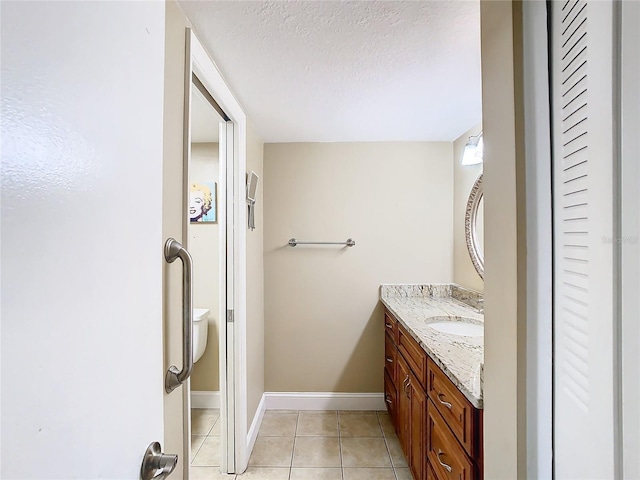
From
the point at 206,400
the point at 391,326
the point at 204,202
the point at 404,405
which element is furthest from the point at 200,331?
the point at 404,405

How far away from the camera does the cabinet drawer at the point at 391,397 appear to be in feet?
7.06

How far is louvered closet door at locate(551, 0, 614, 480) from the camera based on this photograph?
19.7 inches

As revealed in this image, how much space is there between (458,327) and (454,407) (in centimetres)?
92

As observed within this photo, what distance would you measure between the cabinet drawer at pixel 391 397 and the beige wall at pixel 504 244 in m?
1.42

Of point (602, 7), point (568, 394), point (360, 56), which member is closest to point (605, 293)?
point (568, 394)

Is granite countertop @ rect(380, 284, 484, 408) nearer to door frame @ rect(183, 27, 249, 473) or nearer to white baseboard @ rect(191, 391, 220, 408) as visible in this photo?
door frame @ rect(183, 27, 249, 473)

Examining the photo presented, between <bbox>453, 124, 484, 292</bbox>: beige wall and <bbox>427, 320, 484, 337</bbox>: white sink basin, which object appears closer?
<bbox>427, 320, 484, 337</bbox>: white sink basin

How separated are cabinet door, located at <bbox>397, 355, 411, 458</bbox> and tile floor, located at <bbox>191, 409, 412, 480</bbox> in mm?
232

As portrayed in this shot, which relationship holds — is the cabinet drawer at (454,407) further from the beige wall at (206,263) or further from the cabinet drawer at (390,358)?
the beige wall at (206,263)

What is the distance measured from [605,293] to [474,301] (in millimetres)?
1877

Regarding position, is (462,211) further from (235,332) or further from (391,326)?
(235,332)

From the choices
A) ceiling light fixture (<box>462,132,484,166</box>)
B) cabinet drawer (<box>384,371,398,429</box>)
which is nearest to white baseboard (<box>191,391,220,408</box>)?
cabinet drawer (<box>384,371,398,429</box>)

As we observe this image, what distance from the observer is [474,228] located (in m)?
2.34

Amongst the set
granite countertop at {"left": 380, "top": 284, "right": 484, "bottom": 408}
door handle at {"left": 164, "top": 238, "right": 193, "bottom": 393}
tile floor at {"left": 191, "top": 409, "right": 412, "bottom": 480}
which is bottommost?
tile floor at {"left": 191, "top": 409, "right": 412, "bottom": 480}
